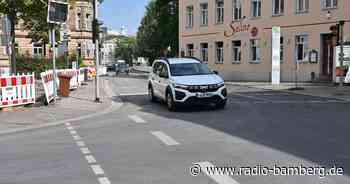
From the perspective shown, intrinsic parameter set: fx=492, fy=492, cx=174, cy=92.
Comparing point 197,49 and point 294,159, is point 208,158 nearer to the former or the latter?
point 294,159

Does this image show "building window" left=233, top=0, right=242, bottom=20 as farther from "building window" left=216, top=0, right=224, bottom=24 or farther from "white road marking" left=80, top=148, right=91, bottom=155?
"white road marking" left=80, top=148, right=91, bottom=155

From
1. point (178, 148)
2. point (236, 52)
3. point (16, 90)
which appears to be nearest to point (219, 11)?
point (236, 52)

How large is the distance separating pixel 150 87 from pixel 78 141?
9.99 meters

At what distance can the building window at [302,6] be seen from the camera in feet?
116

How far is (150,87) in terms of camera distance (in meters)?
20.6

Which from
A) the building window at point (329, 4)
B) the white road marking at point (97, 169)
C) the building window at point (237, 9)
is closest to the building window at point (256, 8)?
the building window at point (237, 9)

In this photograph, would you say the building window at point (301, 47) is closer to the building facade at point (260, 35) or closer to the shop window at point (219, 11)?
the building facade at point (260, 35)

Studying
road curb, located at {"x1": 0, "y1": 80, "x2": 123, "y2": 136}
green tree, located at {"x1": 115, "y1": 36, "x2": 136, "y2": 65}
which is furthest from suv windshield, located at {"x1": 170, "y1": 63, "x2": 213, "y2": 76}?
green tree, located at {"x1": 115, "y1": 36, "x2": 136, "y2": 65}

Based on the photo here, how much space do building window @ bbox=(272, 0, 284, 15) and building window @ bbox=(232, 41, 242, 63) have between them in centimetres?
523

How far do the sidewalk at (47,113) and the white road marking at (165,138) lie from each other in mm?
4155

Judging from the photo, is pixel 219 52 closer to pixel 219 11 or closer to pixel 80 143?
pixel 219 11

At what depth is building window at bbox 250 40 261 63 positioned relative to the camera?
4016 centimetres

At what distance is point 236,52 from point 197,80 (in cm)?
2770

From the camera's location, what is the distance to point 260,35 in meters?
39.8
